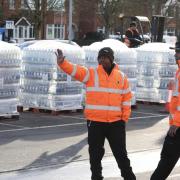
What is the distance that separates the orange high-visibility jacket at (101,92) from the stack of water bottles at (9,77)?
592 cm

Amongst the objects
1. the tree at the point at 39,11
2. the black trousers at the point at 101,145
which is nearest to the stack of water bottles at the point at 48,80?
the black trousers at the point at 101,145

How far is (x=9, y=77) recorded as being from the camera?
1382 centimetres

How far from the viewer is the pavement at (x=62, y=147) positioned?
9047mm

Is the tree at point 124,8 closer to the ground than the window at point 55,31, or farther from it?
farther from it

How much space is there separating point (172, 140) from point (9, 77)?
712 cm

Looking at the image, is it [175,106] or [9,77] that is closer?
[175,106]

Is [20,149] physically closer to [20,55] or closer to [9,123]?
[9,123]

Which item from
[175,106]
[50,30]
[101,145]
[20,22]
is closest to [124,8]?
[20,22]

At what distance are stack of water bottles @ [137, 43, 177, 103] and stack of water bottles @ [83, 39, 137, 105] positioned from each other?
1.01 m

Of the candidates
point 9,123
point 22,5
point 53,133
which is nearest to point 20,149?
point 53,133

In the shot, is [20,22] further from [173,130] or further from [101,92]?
[173,130]

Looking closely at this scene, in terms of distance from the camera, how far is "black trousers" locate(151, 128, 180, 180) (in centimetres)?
733

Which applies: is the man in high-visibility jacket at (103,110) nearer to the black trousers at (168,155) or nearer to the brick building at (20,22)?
the black trousers at (168,155)

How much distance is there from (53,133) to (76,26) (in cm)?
5284
